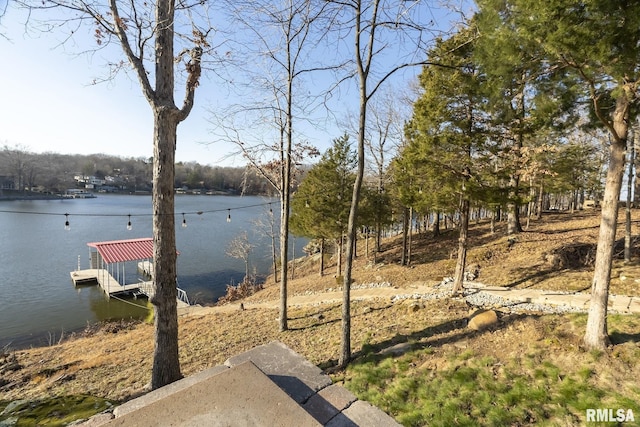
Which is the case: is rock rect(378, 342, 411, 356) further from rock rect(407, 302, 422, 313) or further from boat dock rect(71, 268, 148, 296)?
boat dock rect(71, 268, 148, 296)

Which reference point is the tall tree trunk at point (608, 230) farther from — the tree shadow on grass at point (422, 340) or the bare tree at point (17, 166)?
the bare tree at point (17, 166)

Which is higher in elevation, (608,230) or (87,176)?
(87,176)

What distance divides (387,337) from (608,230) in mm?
4159

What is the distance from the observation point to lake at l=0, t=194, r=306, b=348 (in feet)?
45.4

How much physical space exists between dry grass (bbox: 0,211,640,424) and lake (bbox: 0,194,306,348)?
312 centimetres

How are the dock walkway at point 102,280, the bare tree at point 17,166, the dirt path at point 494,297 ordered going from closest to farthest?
the dirt path at point 494,297, the dock walkway at point 102,280, the bare tree at point 17,166

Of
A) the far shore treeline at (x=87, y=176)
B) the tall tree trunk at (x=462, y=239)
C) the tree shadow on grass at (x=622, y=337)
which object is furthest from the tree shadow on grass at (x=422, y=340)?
the far shore treeline at (x=87, y=176)

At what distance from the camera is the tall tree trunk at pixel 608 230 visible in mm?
4426

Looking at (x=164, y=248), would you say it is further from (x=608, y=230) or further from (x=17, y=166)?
(x=17, y=166)

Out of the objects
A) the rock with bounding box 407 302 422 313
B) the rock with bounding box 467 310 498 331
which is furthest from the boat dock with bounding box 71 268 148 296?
the rock with bounding box 467 310 498 331

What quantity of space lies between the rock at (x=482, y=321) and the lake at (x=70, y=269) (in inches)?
259

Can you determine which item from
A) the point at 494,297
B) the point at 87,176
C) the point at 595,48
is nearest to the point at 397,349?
the point at 494,297

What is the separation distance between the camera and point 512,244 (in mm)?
13430

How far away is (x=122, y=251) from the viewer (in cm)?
1827
